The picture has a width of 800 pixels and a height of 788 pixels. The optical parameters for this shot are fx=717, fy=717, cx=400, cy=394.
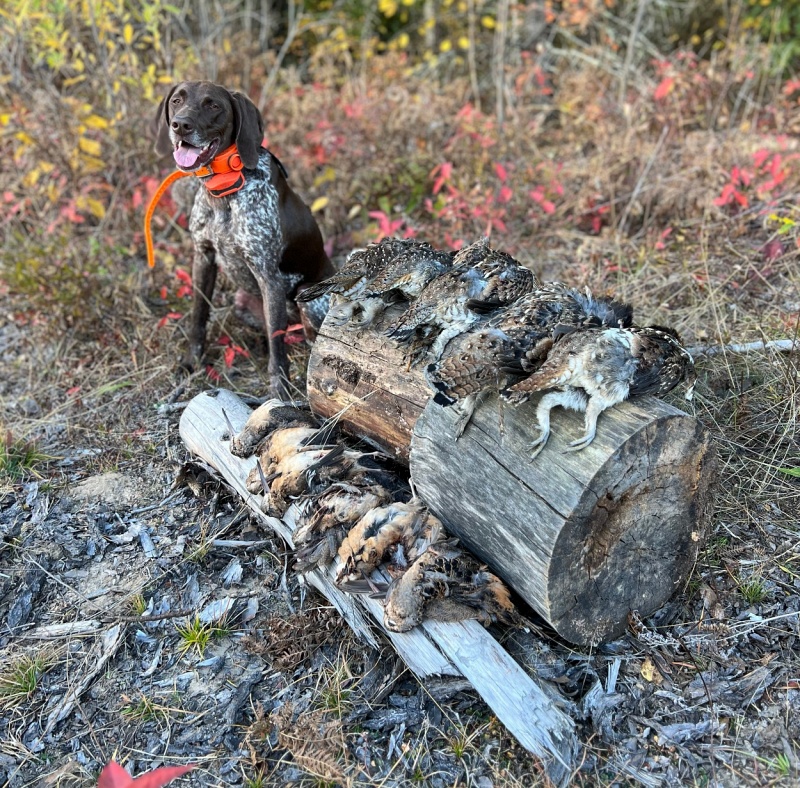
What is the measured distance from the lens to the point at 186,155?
3967 mm

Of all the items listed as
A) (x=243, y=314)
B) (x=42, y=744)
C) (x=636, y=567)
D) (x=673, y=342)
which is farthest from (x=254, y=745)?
(x=243, y=314)

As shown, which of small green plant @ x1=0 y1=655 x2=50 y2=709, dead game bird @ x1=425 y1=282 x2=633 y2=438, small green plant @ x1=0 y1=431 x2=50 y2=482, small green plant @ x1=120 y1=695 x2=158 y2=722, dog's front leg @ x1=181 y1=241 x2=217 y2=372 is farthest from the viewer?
A: dog's front leg @ x1=181 y1=241 x2=217 y2=372

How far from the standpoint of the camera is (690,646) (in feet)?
9.59

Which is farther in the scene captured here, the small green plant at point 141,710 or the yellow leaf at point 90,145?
the yellow leaf at point 90,145

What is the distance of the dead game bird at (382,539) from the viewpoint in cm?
293

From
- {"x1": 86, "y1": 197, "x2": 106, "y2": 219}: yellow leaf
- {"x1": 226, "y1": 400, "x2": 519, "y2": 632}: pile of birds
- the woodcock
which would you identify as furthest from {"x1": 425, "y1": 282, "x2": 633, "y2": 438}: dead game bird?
{"x1": 86, "y1": 197, "x2": 106, "y2": 219}: yellow leaf

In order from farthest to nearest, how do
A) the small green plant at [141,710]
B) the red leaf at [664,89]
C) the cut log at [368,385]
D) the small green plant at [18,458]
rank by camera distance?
the red leaf at [664,89] → the small green plant at [18,458] → the cut log at [368,385] → the small green plant at [141,710]

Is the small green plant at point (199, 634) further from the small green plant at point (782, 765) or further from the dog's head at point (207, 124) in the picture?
the dog's head at point (207, 124)

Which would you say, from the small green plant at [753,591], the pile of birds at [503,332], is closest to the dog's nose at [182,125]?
the pile of birds at [503,332]

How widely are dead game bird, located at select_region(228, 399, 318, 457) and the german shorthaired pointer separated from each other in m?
0.72

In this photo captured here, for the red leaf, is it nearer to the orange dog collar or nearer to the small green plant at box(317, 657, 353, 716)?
the orange dog collar

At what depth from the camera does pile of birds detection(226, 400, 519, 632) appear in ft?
9.25

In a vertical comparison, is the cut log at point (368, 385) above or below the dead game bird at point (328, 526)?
above

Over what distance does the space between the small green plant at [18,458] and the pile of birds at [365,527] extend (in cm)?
155
